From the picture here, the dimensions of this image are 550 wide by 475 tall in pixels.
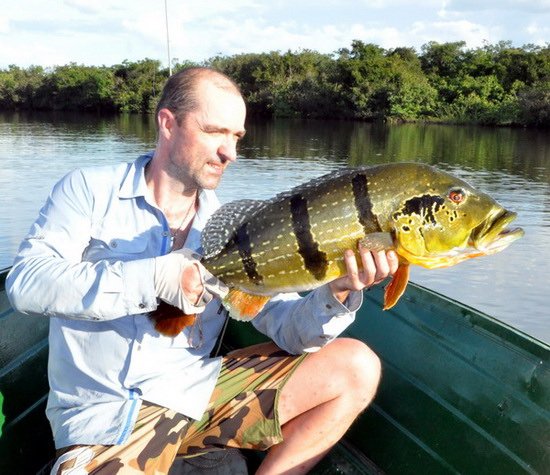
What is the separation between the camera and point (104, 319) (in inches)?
103

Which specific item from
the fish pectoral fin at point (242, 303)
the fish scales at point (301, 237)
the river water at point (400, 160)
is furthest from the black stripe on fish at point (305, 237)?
the river water at point (400, 160)

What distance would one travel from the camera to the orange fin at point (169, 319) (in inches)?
108

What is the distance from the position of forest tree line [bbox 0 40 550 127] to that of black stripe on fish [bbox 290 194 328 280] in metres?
42.8

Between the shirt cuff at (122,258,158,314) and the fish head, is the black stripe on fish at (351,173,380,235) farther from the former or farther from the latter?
the shirt cuff at (122,258,158,314)

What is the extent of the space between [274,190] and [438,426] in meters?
16.4

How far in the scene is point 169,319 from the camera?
2.74m

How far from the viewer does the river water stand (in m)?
10.7

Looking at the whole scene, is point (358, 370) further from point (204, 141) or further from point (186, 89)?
point (186, 89)

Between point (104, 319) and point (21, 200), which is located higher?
point (104, 319)

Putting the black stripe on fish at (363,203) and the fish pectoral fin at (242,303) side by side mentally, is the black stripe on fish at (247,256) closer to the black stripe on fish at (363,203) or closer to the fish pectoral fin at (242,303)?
the fish pectoral fin at (242,303)

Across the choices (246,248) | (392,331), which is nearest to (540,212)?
(392,331)

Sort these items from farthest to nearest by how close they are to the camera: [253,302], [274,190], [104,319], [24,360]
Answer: [274,190] → [24,360] → [253,302] → [104,319]

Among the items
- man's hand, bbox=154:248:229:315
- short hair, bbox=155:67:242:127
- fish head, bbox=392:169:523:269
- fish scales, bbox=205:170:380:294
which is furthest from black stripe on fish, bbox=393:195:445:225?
short hair, bbox=155:67:242:127

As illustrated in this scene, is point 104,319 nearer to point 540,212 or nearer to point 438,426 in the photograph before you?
point 438,426
